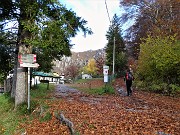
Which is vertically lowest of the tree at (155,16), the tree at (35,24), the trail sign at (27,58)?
the trail sign at (27,58)

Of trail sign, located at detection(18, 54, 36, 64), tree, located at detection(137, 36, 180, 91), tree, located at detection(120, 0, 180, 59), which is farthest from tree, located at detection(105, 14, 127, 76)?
trail sign, located at detection(18, 54, 36, 64)

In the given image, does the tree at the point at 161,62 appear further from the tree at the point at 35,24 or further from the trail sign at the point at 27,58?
the trail sign at the point at 27,58

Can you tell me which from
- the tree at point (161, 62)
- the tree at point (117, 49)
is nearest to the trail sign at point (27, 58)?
the tree at point (161, 62)

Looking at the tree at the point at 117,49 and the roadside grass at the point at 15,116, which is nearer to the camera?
the roadside grass at the point at 15,116

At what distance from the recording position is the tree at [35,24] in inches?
567

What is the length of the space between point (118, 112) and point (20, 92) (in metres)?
6.24

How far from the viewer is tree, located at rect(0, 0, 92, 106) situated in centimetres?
1441

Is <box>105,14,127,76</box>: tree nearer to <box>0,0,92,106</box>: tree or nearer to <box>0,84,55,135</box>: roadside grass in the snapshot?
<box>0,0,92,106</box>: tree

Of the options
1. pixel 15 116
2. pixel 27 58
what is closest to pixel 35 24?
pixel 27 58

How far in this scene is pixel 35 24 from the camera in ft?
47.1

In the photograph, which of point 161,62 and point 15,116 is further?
point 161,62

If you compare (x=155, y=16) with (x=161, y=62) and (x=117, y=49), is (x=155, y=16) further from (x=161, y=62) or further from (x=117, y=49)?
(x=117, y=49)

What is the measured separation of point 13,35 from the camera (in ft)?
55.2

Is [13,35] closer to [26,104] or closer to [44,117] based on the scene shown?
[26,104]
